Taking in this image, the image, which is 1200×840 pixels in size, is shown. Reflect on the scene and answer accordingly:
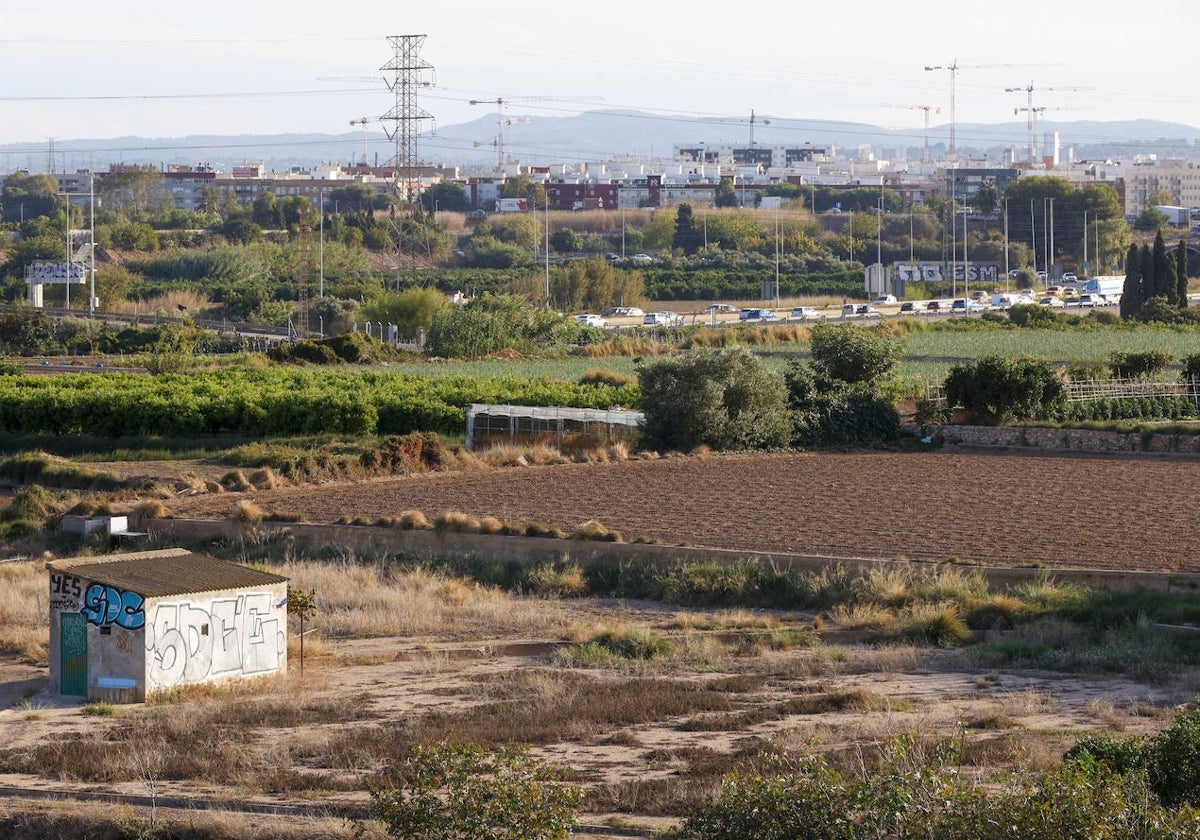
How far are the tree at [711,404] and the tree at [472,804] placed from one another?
26.2m

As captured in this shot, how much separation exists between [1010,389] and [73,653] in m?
26.7

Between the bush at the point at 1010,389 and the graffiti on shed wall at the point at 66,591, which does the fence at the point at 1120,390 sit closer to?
the bush at the point at 1010,389

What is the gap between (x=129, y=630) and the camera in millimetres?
16281

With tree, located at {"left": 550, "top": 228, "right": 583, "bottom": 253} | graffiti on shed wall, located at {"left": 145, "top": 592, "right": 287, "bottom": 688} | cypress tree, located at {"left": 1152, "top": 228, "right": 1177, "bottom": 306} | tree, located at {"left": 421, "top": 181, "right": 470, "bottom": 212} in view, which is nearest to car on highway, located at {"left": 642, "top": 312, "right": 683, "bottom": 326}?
cypress tree, located at {"left": 1152, "top": 228, "right": 1177, "bottom": 306}

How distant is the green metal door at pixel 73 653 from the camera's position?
54.3 feet

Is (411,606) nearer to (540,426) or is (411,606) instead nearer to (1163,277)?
(540,426)

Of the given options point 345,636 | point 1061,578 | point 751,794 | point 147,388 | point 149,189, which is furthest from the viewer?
point 149,189

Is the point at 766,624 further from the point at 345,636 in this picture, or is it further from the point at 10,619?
the point at 10,619

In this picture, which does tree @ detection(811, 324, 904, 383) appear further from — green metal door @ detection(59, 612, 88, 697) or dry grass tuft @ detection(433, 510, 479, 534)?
green metal door @ detection(59, 612, 88, 697)

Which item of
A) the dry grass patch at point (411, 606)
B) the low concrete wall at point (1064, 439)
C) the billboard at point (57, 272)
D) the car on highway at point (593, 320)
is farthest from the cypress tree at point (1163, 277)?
the dry grass patch at point (411, 606)

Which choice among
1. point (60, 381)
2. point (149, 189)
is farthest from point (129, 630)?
point (149, 189)

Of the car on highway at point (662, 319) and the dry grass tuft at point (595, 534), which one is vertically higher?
the car on highway at point (662, 319)

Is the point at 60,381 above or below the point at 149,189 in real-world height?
below

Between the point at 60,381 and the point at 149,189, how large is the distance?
142 m
